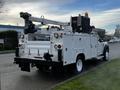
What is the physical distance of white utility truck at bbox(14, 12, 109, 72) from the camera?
10055 mm

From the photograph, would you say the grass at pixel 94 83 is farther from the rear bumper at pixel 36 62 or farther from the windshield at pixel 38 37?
the windshield at pixel 38 37

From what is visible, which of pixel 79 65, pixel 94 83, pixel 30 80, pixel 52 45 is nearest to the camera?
pixel 94 83

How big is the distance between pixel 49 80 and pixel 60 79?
512 millimetres

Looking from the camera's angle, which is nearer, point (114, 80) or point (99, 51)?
point (114, 80)

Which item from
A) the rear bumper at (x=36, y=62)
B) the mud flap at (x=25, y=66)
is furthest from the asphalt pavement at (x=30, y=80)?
the rear bumper at (x=36, y=62)

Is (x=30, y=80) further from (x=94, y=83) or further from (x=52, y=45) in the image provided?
(x=94, y=83)

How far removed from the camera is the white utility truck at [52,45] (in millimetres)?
10055

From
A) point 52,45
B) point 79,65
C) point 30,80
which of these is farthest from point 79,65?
point 30,80

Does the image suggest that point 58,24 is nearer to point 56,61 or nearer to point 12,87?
point 56,61

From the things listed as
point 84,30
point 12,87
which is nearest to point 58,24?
point 84,30

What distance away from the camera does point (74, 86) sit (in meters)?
7.91

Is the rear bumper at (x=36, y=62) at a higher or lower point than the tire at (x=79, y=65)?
higher

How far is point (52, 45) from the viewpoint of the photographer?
403 inches

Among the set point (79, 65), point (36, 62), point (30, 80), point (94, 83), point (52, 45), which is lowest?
point (30, 80)
